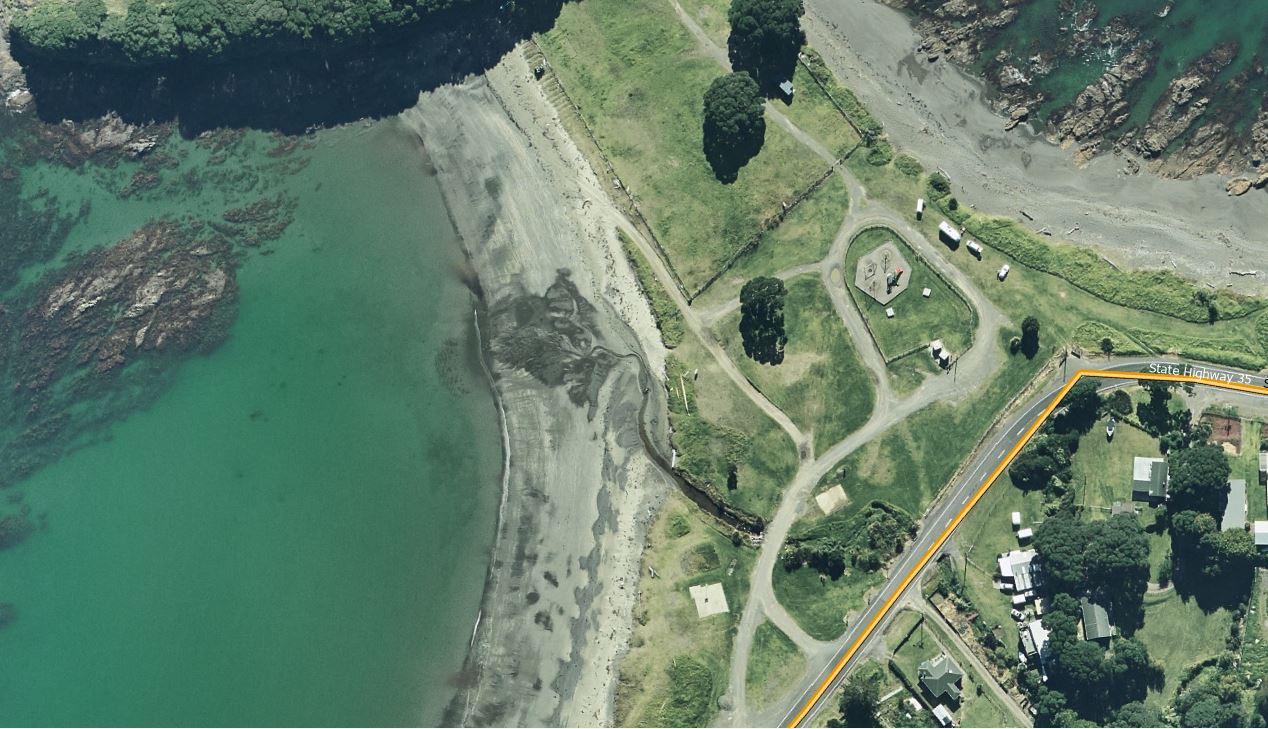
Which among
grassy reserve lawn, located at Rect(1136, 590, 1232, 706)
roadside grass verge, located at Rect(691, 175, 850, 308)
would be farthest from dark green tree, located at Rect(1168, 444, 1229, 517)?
roadside grass verge, located at Rect(691, 175, 850, 308)

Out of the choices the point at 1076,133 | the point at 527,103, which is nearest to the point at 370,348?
the point at 527,103

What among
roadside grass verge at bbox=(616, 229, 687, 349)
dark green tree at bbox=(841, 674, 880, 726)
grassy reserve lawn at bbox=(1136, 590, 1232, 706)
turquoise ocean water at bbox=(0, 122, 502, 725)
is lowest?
turquoise ocean water at bbox=(0, 122, 502, 725)

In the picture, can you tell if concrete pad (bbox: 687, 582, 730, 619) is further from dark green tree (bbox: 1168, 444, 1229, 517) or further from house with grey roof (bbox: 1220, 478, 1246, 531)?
house with grey roof (bbox: 1220, 478, 1246, 531)

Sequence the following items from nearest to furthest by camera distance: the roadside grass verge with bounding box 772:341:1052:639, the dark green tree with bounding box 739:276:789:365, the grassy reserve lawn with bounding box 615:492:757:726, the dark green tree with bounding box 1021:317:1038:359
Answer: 1. the dark green tree with bounding box 1021:317:1038:359
2. the dark green tree with bounding box 739:276:789:365
3. the roadside grass verge with bounding box 772:341:1052:639
4. the grassy reserve lawn with bounding box 615:492:757:726

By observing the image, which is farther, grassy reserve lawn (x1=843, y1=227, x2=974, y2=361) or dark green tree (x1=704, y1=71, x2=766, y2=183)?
grassy reserve lawn (x1=843, y1=227, x2=974, y2=361)

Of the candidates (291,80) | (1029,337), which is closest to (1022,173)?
(1029,337)
